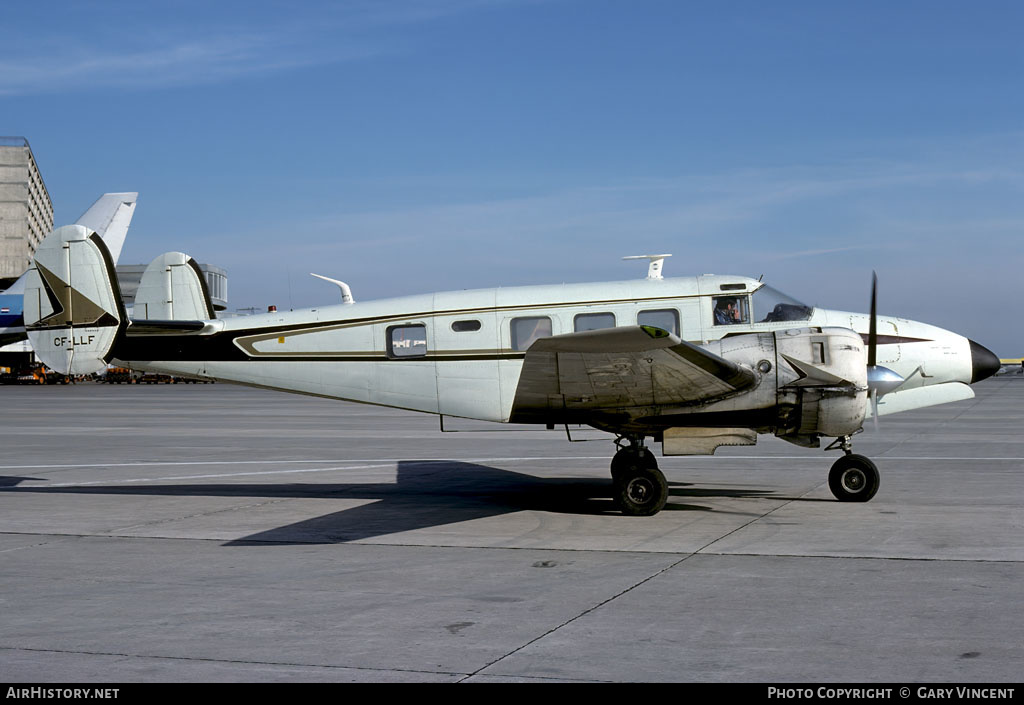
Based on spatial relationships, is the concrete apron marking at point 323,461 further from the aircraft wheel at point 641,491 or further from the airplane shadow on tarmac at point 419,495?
the aircraft wheel at point 641,491

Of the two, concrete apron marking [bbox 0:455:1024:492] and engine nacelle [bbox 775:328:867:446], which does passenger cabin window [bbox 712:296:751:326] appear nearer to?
engine nacelle [bbox 775:328:867:446]

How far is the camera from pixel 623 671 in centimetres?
631

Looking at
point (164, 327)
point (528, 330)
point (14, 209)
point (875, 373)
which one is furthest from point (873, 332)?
point (14, 209)

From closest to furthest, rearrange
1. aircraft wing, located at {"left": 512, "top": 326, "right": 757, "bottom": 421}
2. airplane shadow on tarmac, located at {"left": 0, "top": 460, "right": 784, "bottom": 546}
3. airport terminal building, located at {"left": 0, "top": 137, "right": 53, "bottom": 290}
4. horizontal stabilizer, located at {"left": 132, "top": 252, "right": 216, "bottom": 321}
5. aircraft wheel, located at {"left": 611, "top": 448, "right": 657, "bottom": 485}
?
aircraft wing, located at {"left": 512, "top": 326, "right": 757, "bottom": 421} < airplane shadow on tarmac, located at {"left": 0, "top": 460, "right": 784, "bottom": 546} < aircraft wheel, located at {"left": 611, "top": 448, "right": 657, "bottom": 485} < horizontal stabilizer, located at {"left": 132, "top": 252, "right": 216, "bottom": 321} < airport terminal building, located at {"left": 0, "top": 137, "right": 53, "bottom": 290}

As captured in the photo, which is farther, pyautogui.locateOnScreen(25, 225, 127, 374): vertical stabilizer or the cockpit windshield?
pyautogui.locateOnScreen(25, 225, 127, 374): vertical stabilizer

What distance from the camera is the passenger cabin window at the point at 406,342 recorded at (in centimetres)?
1441

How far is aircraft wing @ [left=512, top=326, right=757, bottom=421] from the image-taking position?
1138cm

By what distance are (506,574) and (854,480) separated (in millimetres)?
6533

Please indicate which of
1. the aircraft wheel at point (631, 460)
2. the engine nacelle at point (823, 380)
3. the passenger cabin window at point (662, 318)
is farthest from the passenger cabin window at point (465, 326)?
the engine nacelle at point (823, 380)

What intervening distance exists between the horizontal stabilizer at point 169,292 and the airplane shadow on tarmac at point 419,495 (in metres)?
2.96

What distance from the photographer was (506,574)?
9.48 metres

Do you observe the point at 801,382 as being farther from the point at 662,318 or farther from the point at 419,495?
the point at 419,495

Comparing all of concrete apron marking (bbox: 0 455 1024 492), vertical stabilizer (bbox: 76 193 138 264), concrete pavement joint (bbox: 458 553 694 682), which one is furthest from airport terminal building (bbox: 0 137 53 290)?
concrete pavement joint (bbox: 458 553 694 682)

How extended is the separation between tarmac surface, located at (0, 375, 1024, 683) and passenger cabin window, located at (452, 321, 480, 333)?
8.42 feet
